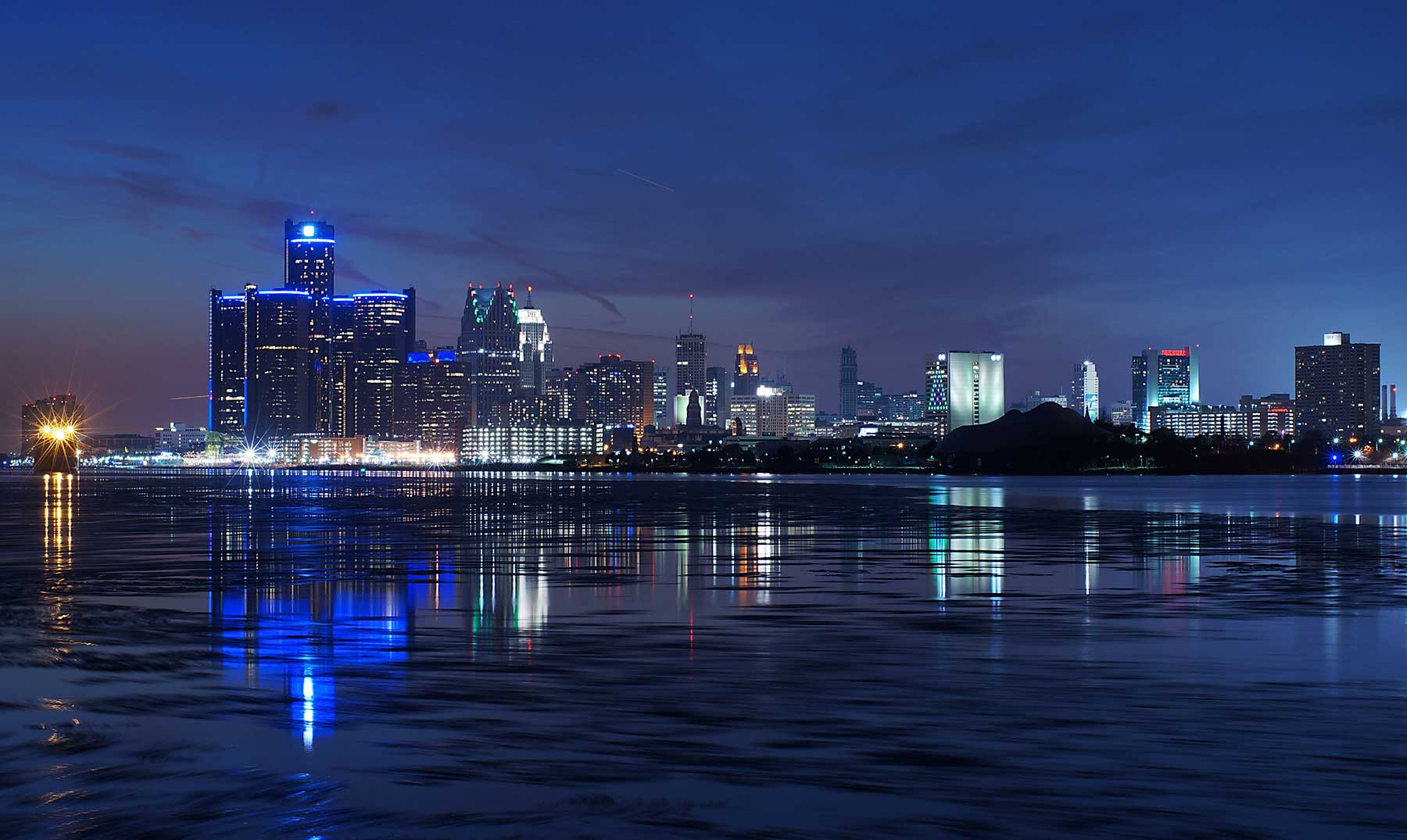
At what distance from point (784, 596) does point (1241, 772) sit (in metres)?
17.4

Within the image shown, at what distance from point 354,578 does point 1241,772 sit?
83.9 ft

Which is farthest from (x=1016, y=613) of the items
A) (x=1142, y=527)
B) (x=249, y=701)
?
→ (x=1142, y=527)

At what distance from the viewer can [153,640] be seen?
2178cm

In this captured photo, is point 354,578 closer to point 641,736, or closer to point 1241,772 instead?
point 641,736

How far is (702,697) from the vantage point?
16.6 m

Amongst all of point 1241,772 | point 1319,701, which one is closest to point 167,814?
point 1241,772

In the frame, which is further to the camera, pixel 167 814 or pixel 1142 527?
pixel 1142 527

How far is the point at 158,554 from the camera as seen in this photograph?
4197 centimetres

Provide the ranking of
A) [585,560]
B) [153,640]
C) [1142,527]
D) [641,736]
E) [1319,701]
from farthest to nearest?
[1142,527] → [585,560] → [153,640] → [1319,701] → [641,736]

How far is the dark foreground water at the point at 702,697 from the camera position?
1120cm

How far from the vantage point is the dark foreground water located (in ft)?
36.7

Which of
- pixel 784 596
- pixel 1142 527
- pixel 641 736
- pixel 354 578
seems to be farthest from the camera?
pixel 1142 527

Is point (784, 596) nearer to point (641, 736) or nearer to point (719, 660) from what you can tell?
point (719, 660)

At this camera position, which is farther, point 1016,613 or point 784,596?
point 784,596
